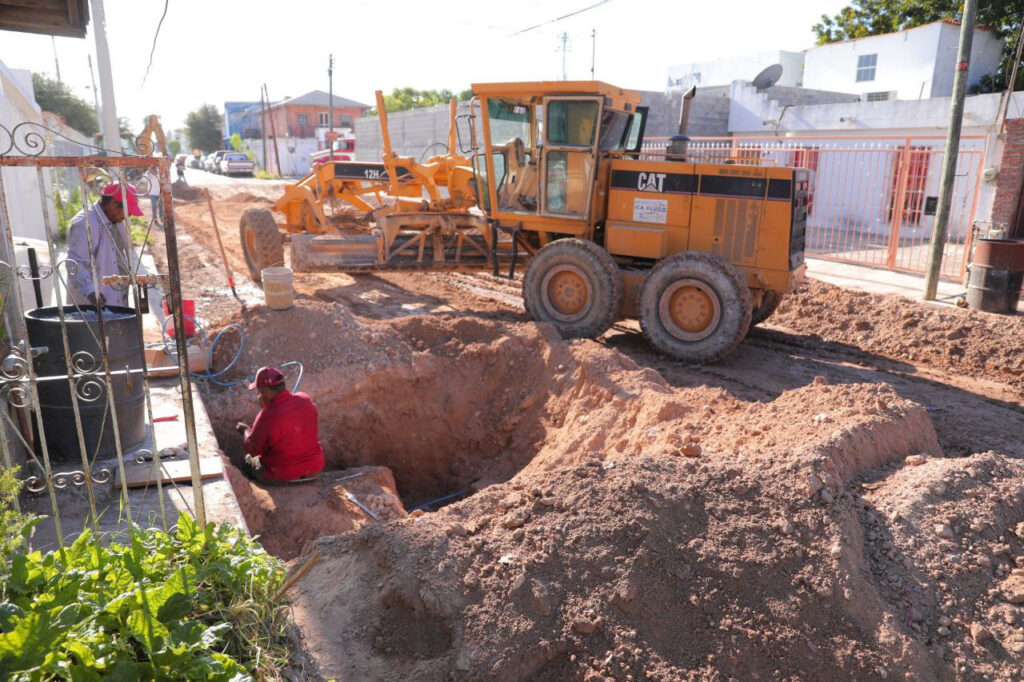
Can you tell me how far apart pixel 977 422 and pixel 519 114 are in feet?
19.5

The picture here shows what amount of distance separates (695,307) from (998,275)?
15.6 feet

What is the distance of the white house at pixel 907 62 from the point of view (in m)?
23.2

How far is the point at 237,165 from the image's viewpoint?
140 ft

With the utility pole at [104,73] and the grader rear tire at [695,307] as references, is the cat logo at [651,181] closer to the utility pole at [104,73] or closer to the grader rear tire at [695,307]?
the grader rear tire at [695,307]

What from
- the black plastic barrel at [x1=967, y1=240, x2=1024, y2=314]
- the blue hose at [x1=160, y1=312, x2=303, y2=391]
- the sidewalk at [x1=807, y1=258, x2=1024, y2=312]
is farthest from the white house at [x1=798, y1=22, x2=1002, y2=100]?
the blue hose at [x1=160, y1=312, x2=303, y2=391]

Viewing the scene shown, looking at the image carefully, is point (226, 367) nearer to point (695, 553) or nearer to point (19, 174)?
point (695, 553)

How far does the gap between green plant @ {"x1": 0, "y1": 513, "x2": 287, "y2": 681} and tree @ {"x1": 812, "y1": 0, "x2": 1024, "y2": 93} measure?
23.8m

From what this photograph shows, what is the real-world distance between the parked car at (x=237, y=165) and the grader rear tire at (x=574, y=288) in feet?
127

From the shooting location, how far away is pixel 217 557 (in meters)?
3.21

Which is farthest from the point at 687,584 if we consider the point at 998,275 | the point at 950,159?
the point at 950,159

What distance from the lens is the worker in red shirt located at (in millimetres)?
5570

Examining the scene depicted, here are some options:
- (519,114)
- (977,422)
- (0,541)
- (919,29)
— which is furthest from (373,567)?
(919,29)

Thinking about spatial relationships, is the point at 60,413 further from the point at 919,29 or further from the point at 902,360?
the point at 919,29

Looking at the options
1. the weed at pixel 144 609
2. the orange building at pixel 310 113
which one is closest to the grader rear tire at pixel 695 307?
the weed at pixel 144 609
